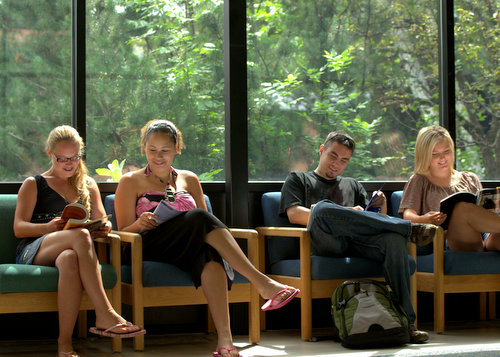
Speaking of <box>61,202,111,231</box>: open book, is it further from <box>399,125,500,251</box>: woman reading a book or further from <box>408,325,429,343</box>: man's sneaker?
<box>399,125,500,251</box>: woman reading a book

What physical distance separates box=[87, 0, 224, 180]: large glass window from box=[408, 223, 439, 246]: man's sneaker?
129 centimetres

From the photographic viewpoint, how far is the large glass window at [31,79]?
3.96 metres

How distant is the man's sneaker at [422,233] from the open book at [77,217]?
1642mm

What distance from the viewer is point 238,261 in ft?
11.1

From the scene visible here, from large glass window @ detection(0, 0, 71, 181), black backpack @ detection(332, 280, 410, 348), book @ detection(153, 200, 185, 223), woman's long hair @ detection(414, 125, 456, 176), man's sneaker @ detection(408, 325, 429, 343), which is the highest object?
large glass window @ detection(0, 0, 71, 181)

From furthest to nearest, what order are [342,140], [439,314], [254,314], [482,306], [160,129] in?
[482,306] < [342,140] < [439,314] < [160,129] < [254,314]

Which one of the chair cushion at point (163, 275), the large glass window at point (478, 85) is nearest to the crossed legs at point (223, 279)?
the chair cushion at point (163, 275)

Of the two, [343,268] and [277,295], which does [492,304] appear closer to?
[343,268]

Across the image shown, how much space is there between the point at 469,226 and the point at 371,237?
0.70 metres

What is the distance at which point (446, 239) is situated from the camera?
4164mm

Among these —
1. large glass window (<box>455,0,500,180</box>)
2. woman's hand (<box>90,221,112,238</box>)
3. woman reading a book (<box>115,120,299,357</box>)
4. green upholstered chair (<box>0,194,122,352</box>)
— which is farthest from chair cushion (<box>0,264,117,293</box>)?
large glass window (<box>455,0,500,180</box>)

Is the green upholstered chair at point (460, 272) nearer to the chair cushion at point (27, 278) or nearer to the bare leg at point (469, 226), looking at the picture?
the bare leg at point (469, 226)

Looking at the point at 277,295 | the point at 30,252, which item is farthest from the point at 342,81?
the point at 30,252

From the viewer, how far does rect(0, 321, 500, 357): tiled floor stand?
3.42 meters
